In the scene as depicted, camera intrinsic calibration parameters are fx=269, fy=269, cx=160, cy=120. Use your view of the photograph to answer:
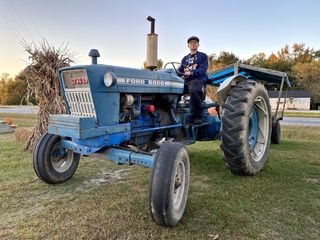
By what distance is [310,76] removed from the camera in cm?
4438

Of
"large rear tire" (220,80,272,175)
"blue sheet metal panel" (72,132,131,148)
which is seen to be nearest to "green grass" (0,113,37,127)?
"blue sheet metal panel" (72,132,131,148)

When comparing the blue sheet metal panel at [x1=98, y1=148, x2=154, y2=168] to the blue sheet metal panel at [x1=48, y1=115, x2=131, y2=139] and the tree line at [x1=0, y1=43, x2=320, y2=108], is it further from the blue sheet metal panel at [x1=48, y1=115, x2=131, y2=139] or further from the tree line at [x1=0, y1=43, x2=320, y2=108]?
the tree line at [x1=0, y1=43, x2=320, y2=108]

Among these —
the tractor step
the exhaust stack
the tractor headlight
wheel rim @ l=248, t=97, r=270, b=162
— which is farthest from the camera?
wheel rim @ l=248, t=97, r=270, b=162

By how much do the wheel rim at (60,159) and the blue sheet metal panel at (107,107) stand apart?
1.10 meters

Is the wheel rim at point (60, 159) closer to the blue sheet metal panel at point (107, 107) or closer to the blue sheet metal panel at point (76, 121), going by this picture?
the blue sheet metal panel at point (76, 121)

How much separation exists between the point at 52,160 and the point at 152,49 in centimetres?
214

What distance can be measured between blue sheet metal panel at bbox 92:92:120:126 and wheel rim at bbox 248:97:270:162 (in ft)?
8.22

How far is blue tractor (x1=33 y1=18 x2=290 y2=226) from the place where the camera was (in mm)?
2730

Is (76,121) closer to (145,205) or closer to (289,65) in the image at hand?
(145,205)

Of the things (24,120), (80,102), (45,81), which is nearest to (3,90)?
(24,120)

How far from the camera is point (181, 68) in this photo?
475cm

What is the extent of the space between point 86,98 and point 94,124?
0.36m

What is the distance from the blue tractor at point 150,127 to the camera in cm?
273

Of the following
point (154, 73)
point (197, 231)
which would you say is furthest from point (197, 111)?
point (197, 231)
